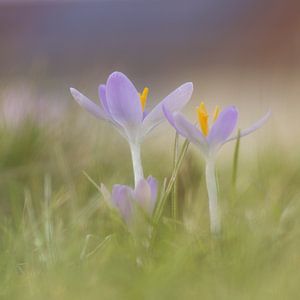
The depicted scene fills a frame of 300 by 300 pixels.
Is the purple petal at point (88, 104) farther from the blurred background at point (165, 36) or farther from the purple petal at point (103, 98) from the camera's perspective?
the blurred background at point (165, 36)

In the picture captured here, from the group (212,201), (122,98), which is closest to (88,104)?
(122,98)

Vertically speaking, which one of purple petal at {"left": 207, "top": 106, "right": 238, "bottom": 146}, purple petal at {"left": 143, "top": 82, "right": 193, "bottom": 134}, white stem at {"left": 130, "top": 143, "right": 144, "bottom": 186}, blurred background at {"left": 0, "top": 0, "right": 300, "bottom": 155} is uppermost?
blurred background at {"left": 0, "top": 0, "right": 300, "bottom": 155}

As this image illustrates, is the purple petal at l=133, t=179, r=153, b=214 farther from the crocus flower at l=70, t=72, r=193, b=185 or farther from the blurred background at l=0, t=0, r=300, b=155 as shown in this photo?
the blurred background at l=0, t=0, r=300, b=155

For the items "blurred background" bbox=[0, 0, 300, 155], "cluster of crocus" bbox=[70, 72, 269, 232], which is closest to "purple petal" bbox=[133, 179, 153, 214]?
"cluster of crocus" bbox=[70, 72, 269, 232]

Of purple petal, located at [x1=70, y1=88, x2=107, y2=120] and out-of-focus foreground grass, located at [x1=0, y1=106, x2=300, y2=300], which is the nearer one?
out-of-focus foreground grass, located at [x1=0, y1=106, x2=300, y2=300]

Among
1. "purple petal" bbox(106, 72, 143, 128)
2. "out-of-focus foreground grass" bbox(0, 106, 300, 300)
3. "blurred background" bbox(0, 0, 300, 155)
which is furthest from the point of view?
"blurred background" bbox(0, 0, 300, 155)

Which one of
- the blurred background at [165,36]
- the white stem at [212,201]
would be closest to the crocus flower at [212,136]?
the white stem at [212,201]
